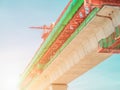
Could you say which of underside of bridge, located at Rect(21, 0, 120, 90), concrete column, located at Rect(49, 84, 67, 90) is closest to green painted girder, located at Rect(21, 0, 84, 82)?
underside of bridge, located at Rect(21, 0, 120, 90)

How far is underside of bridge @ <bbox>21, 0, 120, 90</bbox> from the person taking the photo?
1727cm

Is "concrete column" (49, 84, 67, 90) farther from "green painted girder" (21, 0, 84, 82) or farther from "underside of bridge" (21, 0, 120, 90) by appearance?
"green painted girder" (21, 0, 84, 82)

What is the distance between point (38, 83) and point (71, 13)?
16.9 metres

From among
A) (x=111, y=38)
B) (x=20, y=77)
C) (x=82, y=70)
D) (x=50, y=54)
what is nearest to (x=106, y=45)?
(x=111, y=38)

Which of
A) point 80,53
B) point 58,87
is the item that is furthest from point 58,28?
point 58,87

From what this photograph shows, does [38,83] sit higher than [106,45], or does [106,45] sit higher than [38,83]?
[38,83]

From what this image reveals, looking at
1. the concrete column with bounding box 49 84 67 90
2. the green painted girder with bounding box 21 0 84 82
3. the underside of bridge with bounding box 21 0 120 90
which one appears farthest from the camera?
the concrete column with bounding box 49 84 67 90

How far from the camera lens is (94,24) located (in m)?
18.2

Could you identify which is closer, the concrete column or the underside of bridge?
the underside of bridge

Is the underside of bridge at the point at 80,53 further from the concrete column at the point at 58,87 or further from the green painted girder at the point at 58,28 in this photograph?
the green painted girder at the point at 58,28

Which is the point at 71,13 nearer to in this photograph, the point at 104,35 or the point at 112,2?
the point at 104,35

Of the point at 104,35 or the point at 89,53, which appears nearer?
the point at 104,35

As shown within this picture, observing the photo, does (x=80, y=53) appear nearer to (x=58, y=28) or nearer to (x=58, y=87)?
(x=58, y=28)

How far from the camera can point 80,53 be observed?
22531mm
